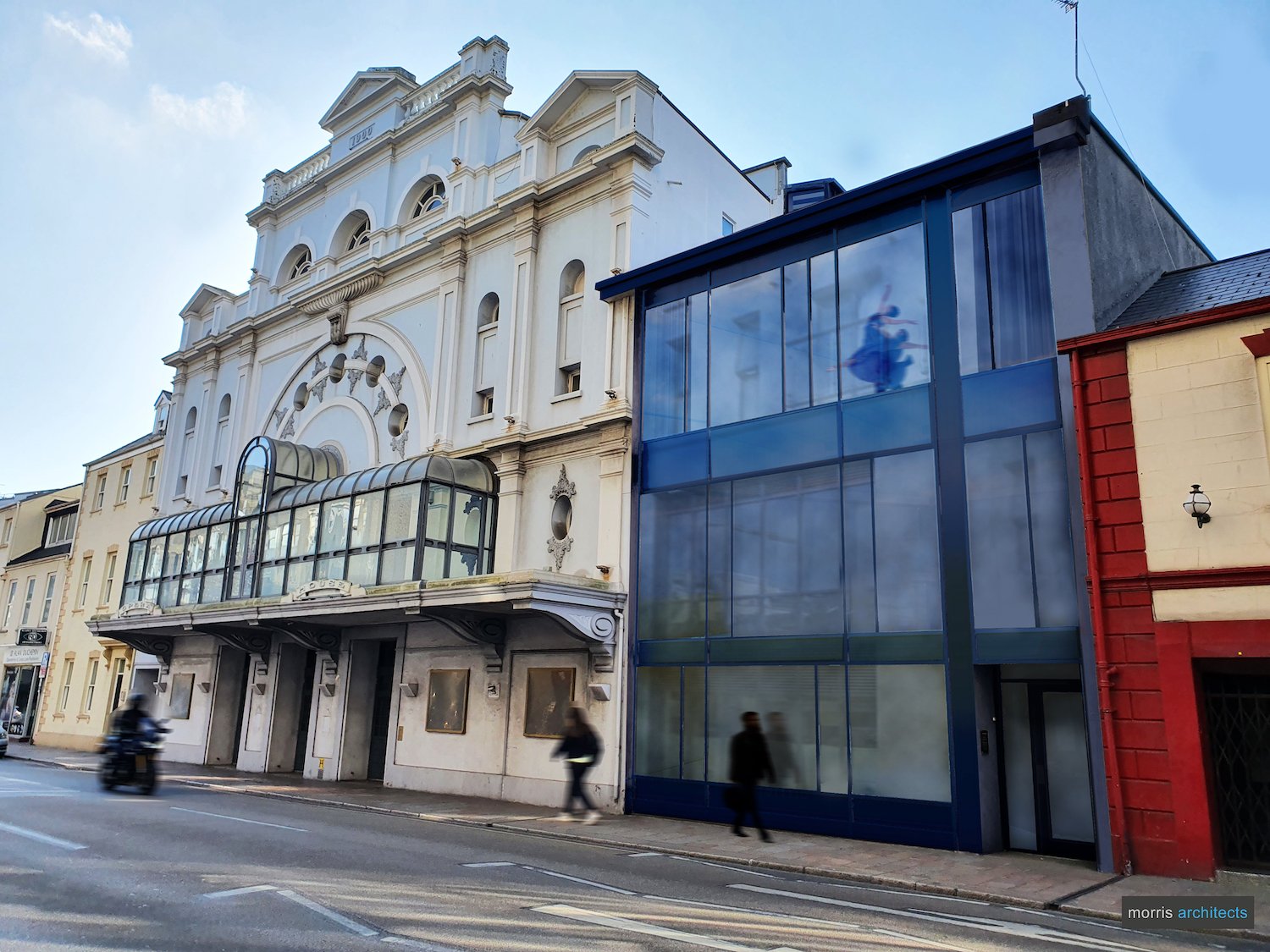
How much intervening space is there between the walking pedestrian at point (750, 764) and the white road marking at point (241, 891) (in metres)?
6.50

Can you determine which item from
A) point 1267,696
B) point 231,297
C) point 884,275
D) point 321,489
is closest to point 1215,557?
point 1267,696

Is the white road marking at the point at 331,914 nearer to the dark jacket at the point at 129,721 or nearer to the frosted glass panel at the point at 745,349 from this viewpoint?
the frosted glass panel at the point at 745,349

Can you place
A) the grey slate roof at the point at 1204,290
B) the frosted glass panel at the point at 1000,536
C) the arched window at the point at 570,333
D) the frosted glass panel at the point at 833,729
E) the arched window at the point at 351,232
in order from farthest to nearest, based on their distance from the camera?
the arched window at the point at 351,232 → the arched window at the point at 570,333 → the frosted glass panel at the point at 833,729 → the frosted glass panel at the point at 1000,536 → the grey slate roof at the point at 1204,290

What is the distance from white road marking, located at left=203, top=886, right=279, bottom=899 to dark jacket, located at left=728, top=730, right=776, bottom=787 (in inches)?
255

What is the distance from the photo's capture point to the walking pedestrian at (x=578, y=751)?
14.9 m

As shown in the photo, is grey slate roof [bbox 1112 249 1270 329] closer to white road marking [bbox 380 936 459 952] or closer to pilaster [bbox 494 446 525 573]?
white road marking [bbox 380 936 459 952]

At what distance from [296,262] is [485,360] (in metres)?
12.1

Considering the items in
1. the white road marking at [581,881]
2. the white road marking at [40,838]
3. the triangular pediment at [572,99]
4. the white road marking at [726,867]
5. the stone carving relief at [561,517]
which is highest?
the triangular pediment at [572,99]

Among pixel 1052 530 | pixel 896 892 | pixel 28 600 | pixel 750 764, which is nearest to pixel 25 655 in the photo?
pixel 28 600

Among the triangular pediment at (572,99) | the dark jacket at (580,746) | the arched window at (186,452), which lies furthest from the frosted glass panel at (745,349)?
the arched window at (186,452)

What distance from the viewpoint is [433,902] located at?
8000mm

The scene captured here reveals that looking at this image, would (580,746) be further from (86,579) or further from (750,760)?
(86,579)

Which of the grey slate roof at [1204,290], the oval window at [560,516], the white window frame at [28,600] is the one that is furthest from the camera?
the white window frame at [28,600]

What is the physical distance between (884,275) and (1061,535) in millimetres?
5067
